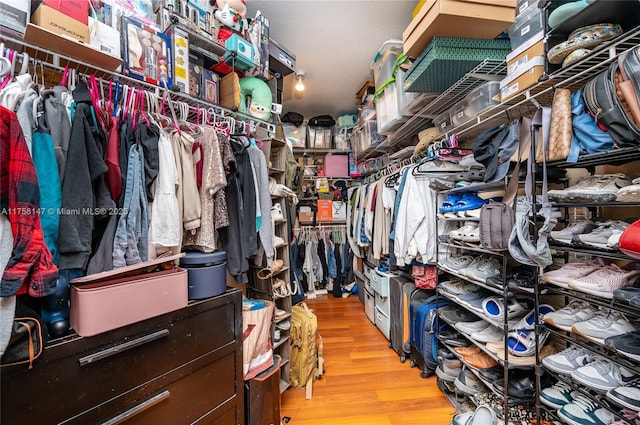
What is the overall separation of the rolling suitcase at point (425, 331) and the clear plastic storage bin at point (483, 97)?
4.32 ft

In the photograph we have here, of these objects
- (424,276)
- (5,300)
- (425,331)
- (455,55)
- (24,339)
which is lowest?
(425,331)

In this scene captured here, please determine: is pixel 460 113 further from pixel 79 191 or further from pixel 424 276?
pixel 79 191

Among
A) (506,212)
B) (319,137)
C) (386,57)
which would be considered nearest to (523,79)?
(506,212)

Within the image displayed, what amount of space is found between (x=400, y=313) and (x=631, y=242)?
1731 millimetres

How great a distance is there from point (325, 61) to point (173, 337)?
265 cm

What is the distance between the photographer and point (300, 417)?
5.82 ft

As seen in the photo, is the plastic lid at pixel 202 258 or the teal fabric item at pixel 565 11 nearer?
the teal fabric item at pixel 565 11

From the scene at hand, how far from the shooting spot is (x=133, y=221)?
1.07m

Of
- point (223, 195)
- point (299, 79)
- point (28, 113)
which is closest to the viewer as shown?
point (28, 113)

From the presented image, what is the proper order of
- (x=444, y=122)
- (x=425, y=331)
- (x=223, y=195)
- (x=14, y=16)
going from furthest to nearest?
(x=444, y=122)
(x=425, y=331)
(x=223, y=195)
(x=14, y=16)

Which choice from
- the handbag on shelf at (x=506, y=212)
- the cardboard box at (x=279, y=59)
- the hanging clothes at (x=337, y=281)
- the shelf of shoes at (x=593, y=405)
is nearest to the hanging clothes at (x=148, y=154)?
the cardboard box at (x=279, y=59)

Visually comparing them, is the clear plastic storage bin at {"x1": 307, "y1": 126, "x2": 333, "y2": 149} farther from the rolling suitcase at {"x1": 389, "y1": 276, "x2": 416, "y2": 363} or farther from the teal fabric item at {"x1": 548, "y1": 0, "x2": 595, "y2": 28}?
the teal fabric item at {"x1": 548, "y1": 0, "x2": 595, "y2": 28}

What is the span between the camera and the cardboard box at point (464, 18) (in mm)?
1477

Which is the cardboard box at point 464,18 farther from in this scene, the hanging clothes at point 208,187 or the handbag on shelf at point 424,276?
the handbag on shelf at point 424,276
